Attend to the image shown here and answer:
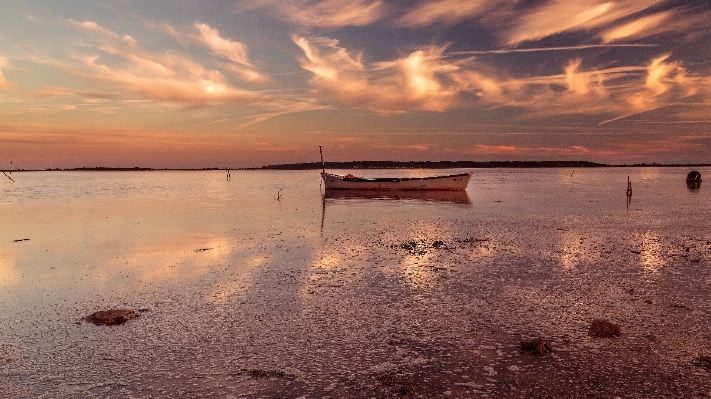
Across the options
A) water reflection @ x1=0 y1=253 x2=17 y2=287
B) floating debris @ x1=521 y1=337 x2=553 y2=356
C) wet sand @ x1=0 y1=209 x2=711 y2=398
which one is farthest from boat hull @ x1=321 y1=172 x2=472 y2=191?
floating debris @ x1=521 y1=337 x2=553 y2=356

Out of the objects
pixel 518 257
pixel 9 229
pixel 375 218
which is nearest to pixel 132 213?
pixel 9 229

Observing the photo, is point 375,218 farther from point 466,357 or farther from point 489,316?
point 466,357

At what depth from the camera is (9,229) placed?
24.2 m

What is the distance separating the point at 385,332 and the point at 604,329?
156 inches

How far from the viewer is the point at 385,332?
28.6 ft

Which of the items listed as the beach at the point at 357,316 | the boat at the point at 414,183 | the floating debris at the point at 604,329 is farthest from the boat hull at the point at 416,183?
the floating debris at the point at 604,329

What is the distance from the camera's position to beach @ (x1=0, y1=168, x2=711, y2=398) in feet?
22.1

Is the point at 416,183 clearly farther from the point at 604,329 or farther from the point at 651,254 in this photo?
the point at 604,329

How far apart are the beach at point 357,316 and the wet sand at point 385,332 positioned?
0.04 m

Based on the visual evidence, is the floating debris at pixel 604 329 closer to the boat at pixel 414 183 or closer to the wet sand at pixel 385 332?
the wet sand at pixel 385 332

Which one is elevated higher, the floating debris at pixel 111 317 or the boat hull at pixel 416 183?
the boat hull at pixel 416 183

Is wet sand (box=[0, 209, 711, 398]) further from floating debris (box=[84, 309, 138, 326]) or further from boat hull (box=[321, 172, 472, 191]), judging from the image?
boat hull (box=[321, 172, 472, 191])

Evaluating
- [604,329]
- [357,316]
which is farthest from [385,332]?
[604,329]

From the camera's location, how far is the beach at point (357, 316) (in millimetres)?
6742
